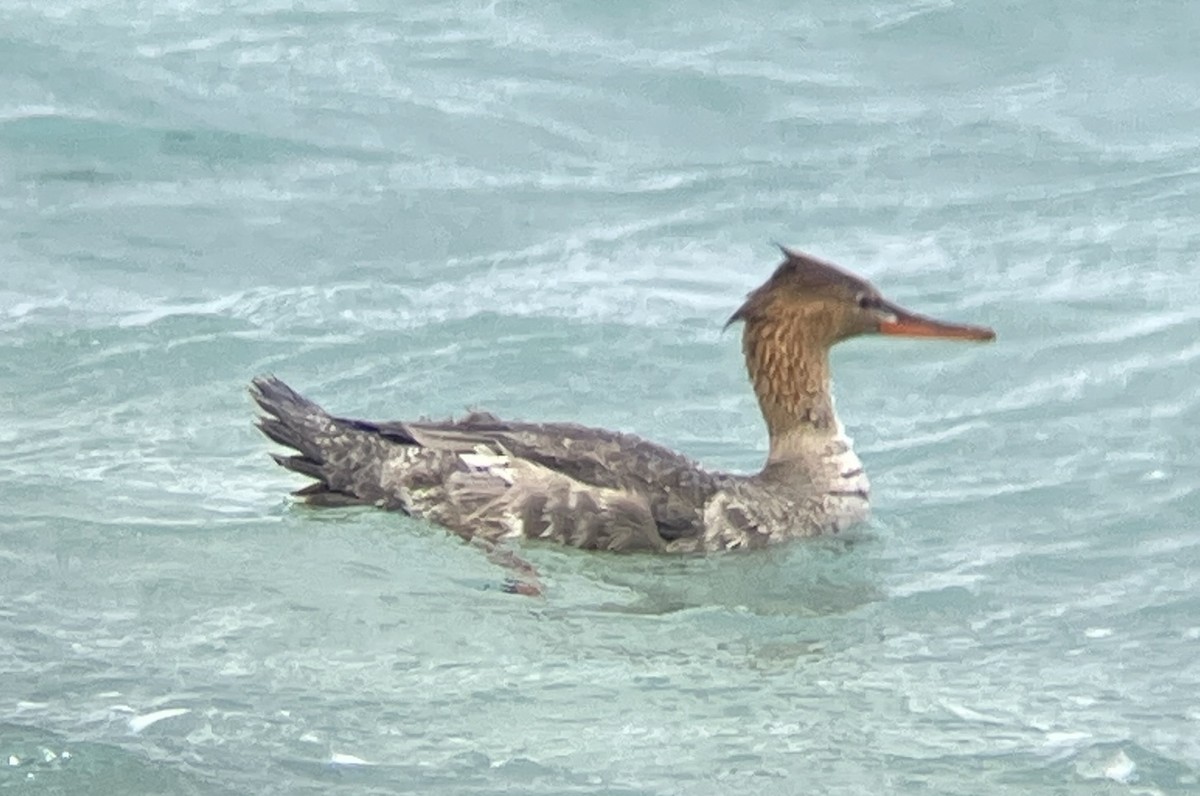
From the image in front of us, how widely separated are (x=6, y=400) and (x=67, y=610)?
8.02ft

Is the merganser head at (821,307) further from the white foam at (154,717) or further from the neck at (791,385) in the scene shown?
the white foam at (154,717)

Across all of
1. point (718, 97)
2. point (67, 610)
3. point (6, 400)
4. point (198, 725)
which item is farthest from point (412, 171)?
point (198, 725)

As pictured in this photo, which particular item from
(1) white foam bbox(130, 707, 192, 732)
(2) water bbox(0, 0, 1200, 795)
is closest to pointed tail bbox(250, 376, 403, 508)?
(2) water bbox(0, 0, 1200, 795)

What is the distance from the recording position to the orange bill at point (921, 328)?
929 centimetres

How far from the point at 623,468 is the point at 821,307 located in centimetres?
107

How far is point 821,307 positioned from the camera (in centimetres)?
962

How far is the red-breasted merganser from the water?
0.12 m

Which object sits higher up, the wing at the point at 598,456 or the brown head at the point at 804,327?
the brown head at the point at 804,327

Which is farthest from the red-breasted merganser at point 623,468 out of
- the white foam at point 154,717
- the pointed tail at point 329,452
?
the white foam at point 154,717

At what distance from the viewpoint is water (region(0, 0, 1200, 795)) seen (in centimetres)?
733

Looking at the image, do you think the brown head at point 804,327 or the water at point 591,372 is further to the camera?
the brown head at point 804,327

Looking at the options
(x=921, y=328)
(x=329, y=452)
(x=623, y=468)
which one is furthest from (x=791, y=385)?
(x=329, y=452)

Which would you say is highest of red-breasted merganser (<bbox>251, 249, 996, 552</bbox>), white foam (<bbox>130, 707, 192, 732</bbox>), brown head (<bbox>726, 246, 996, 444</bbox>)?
brown head (<bbox>726, 246, 996, 444</bbox>)

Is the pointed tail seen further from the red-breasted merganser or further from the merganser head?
the merganser head
